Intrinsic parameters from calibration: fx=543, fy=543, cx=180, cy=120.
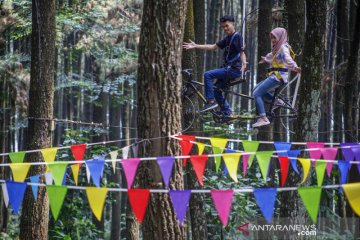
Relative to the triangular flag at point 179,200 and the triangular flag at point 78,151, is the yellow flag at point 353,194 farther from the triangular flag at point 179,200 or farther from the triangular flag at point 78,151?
the triangular flag at point 78,151

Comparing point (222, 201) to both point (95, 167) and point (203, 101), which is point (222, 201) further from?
point (203, 101)

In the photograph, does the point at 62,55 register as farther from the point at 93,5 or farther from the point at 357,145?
the point at 357,145

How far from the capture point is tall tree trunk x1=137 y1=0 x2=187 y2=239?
17.5 feet

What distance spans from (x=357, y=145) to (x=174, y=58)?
8.90 ft

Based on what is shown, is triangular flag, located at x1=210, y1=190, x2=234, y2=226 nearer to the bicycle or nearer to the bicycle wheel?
the bicycle

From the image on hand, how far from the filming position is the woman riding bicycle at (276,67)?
8492 mm

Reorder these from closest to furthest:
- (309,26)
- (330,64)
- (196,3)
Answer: (309,26)
(196,3)
(330,64)

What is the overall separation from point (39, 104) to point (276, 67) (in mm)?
3786

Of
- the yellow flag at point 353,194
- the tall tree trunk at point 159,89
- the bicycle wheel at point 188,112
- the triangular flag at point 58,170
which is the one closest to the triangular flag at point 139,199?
the tall tree trunk at point 159,89

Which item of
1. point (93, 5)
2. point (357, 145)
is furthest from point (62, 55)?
point (357, 145)

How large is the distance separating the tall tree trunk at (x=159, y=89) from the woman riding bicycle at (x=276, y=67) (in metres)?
3.27

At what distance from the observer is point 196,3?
395 inches

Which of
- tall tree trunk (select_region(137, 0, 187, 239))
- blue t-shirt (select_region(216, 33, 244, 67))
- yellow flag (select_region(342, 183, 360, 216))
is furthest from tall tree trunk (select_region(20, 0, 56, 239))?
yellow flag (select_region(342, 183, 360, 216))

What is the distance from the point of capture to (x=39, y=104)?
8406 mm
